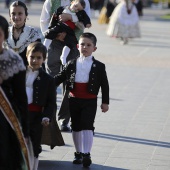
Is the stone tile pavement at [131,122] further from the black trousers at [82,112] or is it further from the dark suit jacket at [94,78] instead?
the dark suit jacket at [94,78]

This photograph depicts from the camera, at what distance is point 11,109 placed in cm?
578

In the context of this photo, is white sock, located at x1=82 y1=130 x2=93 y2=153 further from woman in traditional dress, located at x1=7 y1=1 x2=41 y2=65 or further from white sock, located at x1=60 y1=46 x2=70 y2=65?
white sock, located at x1=60 y1=46 x2=70 y2=65

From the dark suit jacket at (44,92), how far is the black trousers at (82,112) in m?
0.80

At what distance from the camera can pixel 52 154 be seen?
8.58m

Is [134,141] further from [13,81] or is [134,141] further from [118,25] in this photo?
[118,25]

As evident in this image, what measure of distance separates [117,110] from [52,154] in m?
3.28

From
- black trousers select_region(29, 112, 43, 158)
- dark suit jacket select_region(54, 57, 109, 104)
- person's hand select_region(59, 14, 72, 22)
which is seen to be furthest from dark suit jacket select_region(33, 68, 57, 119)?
person's hand select_region(59, 14, 72, 22)

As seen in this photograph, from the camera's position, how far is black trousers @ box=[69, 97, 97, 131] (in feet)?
26.2

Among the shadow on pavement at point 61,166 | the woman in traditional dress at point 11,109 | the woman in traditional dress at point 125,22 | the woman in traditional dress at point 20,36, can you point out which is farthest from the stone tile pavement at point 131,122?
the woman in traditional dress at point 125,22

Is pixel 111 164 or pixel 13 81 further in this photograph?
pixel 111 164

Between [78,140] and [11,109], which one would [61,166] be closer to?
[78,140]

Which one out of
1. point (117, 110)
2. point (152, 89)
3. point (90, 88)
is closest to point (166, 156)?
point (90, 88)

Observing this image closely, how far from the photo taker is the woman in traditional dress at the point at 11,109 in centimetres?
571

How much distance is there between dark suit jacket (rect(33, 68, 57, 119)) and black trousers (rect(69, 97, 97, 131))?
2.62 ft
